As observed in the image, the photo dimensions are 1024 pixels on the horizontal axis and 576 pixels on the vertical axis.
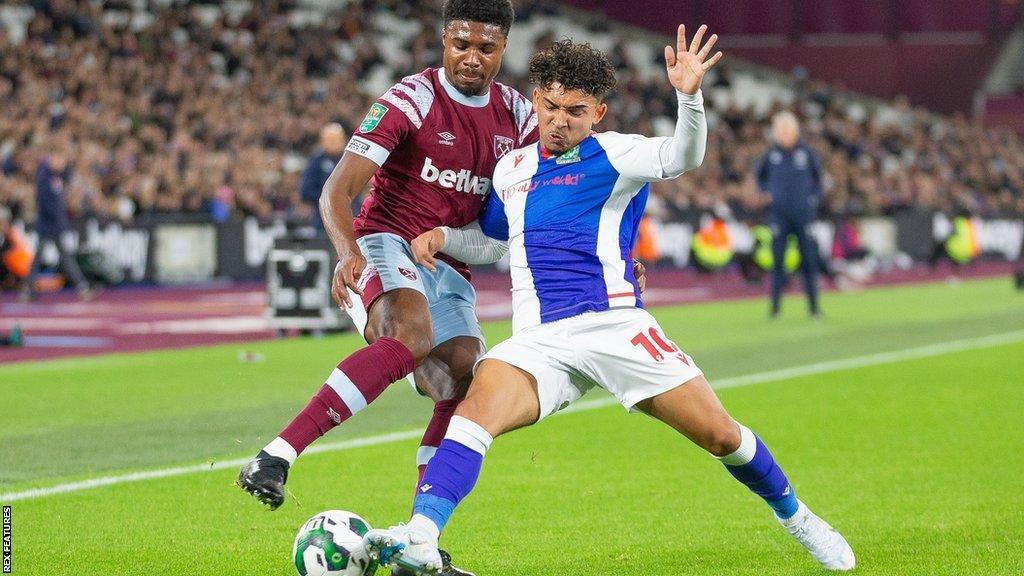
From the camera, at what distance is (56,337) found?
15664mm

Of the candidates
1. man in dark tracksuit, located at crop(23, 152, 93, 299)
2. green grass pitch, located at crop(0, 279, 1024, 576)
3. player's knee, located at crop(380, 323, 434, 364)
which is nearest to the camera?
player's knee, located at crop(380, 323, 434, 364)

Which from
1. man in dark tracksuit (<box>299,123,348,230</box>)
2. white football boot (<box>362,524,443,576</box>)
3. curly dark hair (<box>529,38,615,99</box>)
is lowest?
man in dark tracksuit (<box>299,123,348,230</box>)

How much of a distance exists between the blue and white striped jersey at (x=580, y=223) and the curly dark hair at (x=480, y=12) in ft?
2.39

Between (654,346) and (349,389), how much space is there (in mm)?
1096

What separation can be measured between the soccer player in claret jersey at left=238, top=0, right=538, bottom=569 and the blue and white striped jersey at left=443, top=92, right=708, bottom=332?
0.55m

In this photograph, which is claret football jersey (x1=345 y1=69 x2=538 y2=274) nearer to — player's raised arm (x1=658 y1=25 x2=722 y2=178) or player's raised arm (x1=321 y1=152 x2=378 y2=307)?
player's raised arm (x1=321 y1=152 x2=378 y2=307)

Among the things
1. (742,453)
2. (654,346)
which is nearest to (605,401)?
(742,453)

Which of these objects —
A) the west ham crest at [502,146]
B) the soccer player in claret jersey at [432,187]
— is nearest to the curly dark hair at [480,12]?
the soccer player in claret jersey at [432,187]

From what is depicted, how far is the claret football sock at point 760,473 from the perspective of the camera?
213 inches

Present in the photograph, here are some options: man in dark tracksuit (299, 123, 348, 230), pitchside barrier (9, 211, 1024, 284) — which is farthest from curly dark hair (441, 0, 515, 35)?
pitchside barrier (9, 211, 1024, 284)

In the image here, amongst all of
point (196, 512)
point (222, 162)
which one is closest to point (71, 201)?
point (222, 162)

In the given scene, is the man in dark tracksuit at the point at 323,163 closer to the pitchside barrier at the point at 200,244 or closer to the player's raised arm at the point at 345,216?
the pitchside barrier at the point at 200,244

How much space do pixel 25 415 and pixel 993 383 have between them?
7160 mm

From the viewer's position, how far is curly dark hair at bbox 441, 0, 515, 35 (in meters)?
6.02
